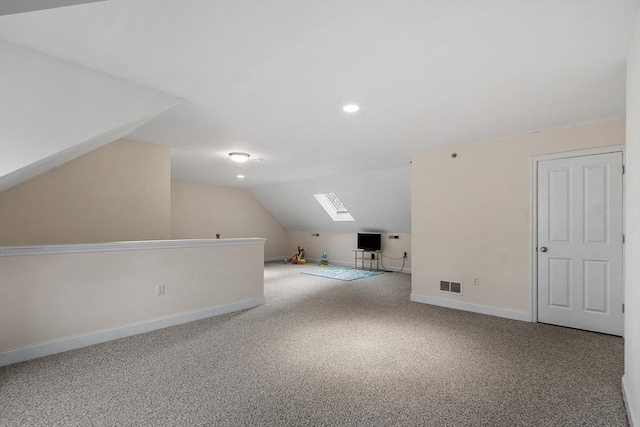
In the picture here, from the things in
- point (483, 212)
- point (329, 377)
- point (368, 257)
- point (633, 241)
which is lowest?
point (329, 377)

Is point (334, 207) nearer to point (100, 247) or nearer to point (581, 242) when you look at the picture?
point (581, 242)

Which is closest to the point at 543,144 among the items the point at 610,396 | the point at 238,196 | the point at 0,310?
the point at 610,396

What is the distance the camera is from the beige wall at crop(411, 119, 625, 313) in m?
4.08

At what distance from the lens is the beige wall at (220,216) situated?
8656 millimetres

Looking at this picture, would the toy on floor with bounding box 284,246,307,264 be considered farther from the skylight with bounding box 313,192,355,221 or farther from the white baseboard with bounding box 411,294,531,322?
the white baseboard with bounding box 411,294,531,322

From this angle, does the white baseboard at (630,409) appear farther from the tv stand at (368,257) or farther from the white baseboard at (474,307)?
the tv stand at (368,257)

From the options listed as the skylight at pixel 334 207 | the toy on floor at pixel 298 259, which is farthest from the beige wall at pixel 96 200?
the toy on floor at pixel 298 259

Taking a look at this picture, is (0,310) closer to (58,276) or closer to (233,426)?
(58,276)

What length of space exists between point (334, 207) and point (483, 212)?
5485 mm

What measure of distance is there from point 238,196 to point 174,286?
20.5ft

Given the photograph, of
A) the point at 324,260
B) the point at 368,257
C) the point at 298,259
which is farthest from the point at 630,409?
the point at 298,259

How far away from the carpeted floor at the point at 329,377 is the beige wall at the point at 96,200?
1.66 meters

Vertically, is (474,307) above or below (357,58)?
below

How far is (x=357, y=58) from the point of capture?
2354 millimetres
